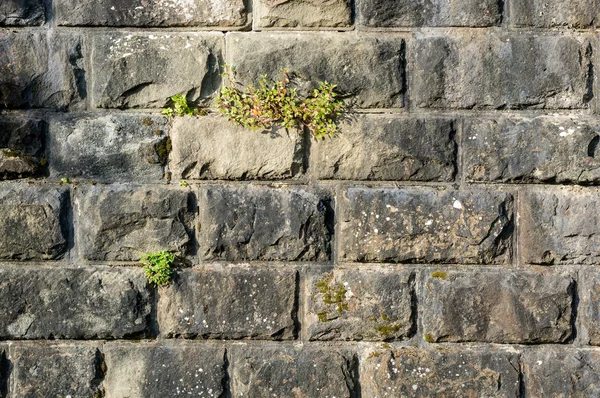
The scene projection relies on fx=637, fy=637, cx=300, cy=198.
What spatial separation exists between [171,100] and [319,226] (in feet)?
3.40

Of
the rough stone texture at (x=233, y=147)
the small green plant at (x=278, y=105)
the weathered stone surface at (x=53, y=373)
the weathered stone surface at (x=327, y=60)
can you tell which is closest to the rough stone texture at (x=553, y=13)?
the weathered stone surface at (x=327, y=60)

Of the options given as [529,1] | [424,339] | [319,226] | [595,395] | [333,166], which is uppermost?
[529,1]

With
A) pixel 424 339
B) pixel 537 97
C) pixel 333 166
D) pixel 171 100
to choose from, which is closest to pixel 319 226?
pixel 333 166

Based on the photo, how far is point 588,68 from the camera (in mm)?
3410

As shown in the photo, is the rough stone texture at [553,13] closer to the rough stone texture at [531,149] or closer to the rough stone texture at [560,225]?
the rough stone texture at [531,149]

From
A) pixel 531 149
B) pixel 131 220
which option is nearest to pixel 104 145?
pixel 131 220

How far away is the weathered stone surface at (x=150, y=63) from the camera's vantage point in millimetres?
3365

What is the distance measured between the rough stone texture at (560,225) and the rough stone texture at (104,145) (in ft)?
6.52

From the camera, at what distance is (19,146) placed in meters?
3.38

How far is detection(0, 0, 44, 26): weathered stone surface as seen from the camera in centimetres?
337

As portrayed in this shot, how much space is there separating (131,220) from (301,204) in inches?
35.6

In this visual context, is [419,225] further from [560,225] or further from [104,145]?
[104,145]

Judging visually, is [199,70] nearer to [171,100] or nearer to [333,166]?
[171,100]

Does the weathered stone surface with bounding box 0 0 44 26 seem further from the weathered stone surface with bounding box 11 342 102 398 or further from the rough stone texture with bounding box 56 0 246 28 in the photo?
the weathered stone surface with bounding box 11 342 102 398
